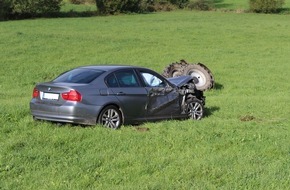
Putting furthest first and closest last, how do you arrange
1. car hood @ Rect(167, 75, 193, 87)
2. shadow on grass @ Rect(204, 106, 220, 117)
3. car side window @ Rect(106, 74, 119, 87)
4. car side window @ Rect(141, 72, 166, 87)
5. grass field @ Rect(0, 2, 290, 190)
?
1. shadow on grass @ Rect(204, 106, 220, 117)
2. car hood @ Rect(167, 75, 193, 87)
3. car side window @ Rect(141, 72, 166, 87)
4. car side window @ Rect(106, 74, 119, 87)
5. grass field @ Rect(0, 2, 290, 190)

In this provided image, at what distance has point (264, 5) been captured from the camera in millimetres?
64688

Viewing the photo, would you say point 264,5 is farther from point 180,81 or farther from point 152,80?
point 152,80

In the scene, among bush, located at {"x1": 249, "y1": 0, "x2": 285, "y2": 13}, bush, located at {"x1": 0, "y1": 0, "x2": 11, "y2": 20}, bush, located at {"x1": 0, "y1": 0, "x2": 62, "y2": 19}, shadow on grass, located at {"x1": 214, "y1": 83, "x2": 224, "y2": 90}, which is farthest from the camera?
bush, located at {"x1": 249, "y1": 0, "x2": 285, "y2": 13}

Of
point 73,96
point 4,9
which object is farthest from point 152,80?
point 4,9

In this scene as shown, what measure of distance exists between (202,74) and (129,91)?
7681mm

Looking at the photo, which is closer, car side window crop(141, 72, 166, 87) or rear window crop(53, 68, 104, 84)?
rear window crop(53, 68, 104, 84)

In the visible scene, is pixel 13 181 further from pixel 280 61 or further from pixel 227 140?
pixel 280 61

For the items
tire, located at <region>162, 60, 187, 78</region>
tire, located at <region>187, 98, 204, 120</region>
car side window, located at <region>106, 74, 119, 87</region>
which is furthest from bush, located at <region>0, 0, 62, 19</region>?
car side window, located at <region>106, 74, 119, 87</region>

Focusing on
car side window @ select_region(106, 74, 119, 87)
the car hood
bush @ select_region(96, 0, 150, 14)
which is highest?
car side window @ select_region(106, 74, 119, 87)

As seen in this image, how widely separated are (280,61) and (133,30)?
572 inches

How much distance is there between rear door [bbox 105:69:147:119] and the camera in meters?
11.0

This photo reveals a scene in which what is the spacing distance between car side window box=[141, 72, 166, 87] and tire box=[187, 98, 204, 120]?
0.91m

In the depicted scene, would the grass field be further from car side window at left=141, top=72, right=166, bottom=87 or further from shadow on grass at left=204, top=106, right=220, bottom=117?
car side window at left=141, top=72, right=166, bottom=87

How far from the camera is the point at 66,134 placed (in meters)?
9.27
